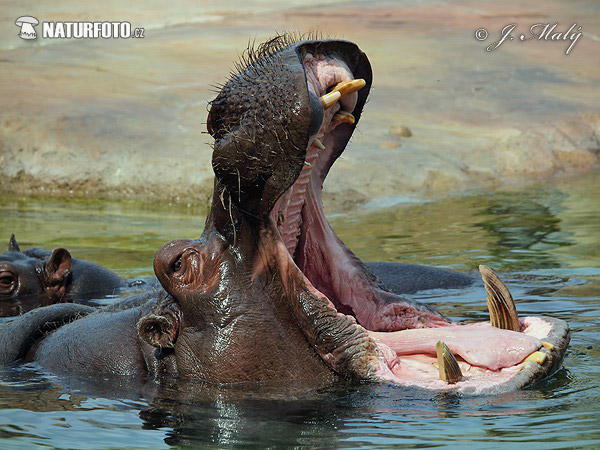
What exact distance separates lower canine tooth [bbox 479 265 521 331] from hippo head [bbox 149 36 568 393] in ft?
0.07

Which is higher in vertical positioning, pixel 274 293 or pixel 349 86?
pixel 349 86

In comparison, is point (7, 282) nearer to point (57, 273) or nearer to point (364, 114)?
point (57, 273)

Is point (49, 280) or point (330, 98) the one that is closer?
point (330, 98)

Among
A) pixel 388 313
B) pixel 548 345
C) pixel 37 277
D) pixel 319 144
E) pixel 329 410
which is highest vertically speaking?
pixel 319 144

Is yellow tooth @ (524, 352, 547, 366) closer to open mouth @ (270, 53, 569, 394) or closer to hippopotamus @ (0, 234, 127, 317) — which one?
open mouth @ (270, 53, 569, 394)

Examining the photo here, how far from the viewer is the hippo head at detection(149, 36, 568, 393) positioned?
4.53m

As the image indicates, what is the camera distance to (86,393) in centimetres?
505

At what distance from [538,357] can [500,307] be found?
354mm

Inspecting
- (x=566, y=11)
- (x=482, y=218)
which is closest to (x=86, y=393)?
(x=482, y=218)

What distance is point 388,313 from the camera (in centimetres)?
A: 528

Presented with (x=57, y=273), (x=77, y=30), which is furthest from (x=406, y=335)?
(x=77, y=30)

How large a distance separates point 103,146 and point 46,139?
0.76m

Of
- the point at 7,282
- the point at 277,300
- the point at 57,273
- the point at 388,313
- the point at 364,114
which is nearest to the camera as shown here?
the point at 277,300

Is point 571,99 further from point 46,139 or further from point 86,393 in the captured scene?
point 86,393
